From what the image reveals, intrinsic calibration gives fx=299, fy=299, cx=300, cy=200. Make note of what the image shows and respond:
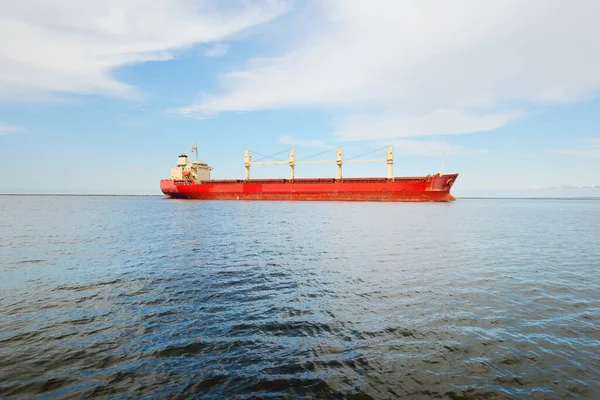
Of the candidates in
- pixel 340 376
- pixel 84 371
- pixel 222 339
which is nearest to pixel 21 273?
pixel 84 371

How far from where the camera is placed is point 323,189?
66188 millimetres

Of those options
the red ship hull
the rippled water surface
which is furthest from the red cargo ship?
the rippled water surface

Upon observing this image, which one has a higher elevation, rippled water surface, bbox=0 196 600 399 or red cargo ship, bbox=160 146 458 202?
red cargo ship, bbox=160 146 458 202

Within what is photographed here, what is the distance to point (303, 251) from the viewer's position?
15.2m

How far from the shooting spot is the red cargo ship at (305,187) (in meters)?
60.7

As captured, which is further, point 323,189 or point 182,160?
point 182,160

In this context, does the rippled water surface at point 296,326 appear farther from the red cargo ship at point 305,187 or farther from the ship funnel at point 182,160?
the ship funnel at point 182,160

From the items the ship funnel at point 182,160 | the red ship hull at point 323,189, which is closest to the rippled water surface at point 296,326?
the red ship hull at point 323,189

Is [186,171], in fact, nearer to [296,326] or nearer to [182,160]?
[182,160]

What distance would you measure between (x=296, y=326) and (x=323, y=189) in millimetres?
59967

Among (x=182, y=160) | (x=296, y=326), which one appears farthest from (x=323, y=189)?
(x=296, y=326)

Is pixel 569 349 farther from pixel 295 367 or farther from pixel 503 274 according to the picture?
pixel 503 274

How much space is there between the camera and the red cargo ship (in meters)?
60.7

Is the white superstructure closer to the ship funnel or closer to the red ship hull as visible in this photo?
the ship funnel
